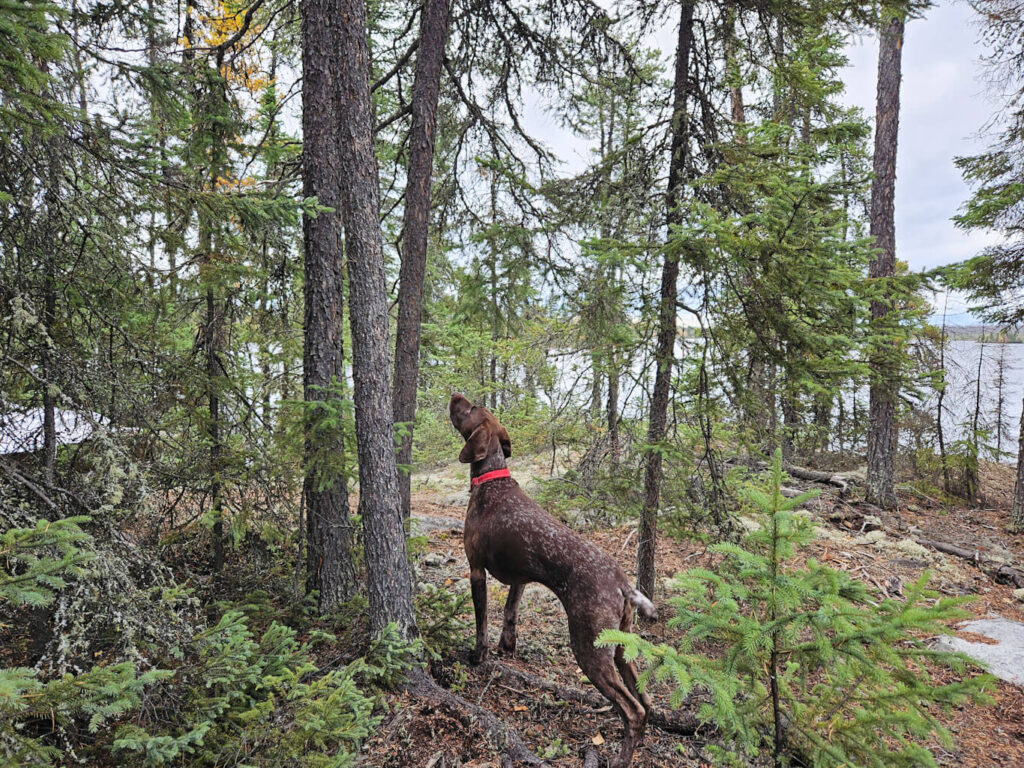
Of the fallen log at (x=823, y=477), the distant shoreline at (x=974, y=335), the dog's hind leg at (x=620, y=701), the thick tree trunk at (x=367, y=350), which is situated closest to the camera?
the dog's hind leg at (x=620, y=701)

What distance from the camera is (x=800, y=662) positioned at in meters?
2.81

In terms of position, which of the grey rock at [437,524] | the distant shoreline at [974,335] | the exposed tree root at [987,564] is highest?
the distant shoreline at [974,335]

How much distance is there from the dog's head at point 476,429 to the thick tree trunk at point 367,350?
586 mm

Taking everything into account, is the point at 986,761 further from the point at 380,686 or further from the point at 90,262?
the point at 90,262

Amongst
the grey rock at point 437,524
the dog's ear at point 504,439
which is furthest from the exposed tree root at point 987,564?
the dog's ear at point 504,439

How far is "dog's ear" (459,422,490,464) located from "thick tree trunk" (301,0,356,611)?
128 centimetres

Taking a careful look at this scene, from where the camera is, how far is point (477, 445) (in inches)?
164

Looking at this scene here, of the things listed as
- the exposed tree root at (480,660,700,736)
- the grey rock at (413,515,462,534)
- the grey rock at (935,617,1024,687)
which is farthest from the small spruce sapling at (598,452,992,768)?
the grey rock at (413,515,462,534)

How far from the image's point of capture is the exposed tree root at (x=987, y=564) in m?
8.32

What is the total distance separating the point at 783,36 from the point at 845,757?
23.2 ft

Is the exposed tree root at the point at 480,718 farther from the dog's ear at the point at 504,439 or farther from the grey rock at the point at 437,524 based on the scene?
the grey rock at the point at 437,524

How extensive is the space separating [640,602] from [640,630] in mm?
3268

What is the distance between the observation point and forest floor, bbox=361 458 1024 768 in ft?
11.4

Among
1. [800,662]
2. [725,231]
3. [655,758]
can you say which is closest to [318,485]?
[655,758]
